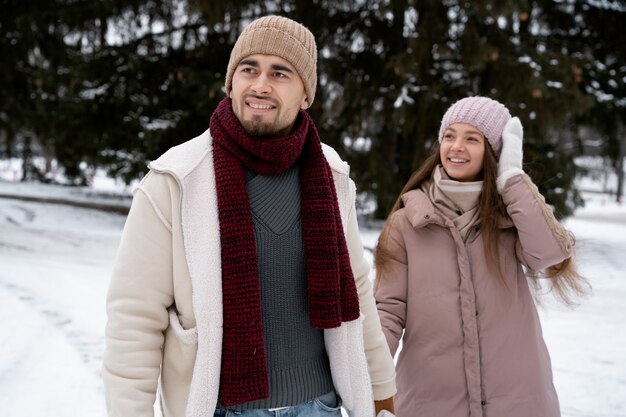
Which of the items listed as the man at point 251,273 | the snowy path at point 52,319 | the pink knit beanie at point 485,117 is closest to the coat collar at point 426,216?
the pink knit beanie at point 485,117

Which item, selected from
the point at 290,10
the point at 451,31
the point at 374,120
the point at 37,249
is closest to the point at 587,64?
the point at 451,31

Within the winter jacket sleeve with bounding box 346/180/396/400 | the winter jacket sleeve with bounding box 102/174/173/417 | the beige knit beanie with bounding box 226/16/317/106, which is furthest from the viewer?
the winter jacket sleeve with bounding box 346/180/396/400

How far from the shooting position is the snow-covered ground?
387 centimetres

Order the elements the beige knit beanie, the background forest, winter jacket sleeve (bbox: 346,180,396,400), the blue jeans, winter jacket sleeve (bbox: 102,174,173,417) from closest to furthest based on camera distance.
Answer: winter jacket sleeve (bbox: 102,174,173,417) < the blue jeans < the beige knit beanie < winter jacket sleeve (bbox: 346,180,396,400) < the background forest

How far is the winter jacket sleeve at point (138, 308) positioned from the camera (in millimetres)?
1525

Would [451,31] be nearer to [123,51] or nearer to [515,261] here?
[123,51]

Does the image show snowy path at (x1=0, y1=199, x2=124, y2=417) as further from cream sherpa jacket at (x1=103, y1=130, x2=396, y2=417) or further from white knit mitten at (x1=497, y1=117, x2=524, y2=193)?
white knit mitten at (x1=497, y1=117, x2=524, y2=193)

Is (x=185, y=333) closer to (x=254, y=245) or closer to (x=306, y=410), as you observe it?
(x=254, y=245)

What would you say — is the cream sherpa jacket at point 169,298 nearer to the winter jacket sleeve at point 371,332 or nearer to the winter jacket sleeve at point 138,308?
the winter jacket sleeve at point 138,308

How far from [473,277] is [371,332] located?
2.04 feet

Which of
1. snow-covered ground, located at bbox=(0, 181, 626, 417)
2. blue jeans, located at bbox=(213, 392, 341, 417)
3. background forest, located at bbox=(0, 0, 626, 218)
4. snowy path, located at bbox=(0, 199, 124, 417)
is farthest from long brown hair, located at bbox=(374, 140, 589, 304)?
background forest, located at bbox=(0, 0, 626, 218)

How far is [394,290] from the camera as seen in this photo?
2.41m

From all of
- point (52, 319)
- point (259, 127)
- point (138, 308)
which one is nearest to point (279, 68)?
point (259, 127)

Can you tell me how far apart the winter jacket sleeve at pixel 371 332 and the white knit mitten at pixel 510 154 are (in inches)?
32.3
